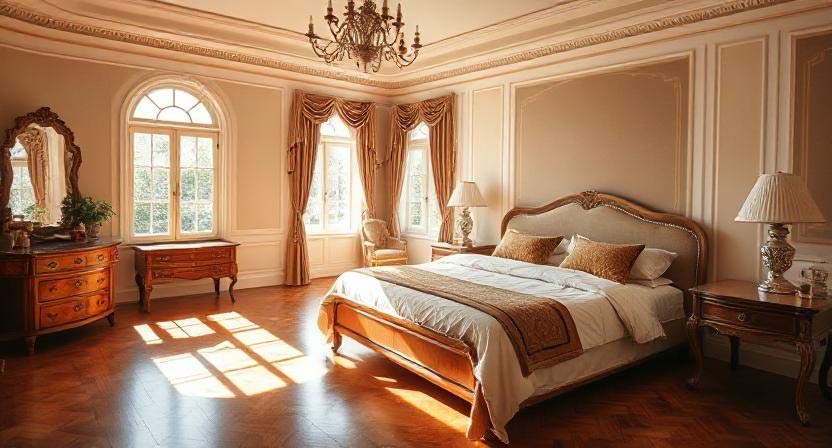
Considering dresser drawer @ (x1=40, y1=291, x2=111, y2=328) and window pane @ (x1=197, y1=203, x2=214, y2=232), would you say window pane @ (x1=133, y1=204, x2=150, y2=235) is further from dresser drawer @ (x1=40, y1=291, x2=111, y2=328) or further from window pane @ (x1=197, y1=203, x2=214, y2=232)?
dresser drawer @ (x1=40, y1=291, x2=111, y2=328)

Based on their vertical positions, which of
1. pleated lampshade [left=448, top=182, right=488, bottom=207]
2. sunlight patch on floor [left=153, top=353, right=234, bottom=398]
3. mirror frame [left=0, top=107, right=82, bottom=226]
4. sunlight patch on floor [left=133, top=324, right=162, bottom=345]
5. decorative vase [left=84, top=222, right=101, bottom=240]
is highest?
mirror frame [left=0, top=107, right=82, bottom=226]

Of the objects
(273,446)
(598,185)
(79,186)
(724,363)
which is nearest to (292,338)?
(273,446)

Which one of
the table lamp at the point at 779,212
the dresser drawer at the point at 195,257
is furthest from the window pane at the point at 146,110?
the table lamp at the point at 779,212

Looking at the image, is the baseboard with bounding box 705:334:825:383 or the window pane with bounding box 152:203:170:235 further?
the window pane with bounding box 152:203:170:235

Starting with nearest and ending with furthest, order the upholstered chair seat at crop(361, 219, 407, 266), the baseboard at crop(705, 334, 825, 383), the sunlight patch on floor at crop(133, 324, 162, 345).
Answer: the baseboard at crop(705, 334, 825, 383)
the sunlight patch on floor at crop(133, 324, 162, 345)
the upholstered chair seat at crop(361, 219, 407, 266)

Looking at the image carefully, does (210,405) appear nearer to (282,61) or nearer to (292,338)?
(292,338)

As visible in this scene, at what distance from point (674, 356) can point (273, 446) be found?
3.20m

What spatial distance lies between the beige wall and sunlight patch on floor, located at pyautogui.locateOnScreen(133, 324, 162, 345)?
3.58ft

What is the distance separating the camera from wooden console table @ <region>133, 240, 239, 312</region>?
18.0 feet

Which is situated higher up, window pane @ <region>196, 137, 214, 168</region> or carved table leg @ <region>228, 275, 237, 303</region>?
window pane @ <region>196, 137, 214, 168</region>

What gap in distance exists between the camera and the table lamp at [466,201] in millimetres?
6062

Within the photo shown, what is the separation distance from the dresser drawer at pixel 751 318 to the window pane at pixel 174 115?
5596mm

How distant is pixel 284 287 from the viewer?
22.6ft

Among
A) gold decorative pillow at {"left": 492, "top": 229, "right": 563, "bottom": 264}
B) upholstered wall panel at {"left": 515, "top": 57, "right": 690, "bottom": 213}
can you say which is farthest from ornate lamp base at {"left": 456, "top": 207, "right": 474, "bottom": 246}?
gold decorative pillow at {"left": 492, "top": 229, "right": 563, "bottom": 264}
